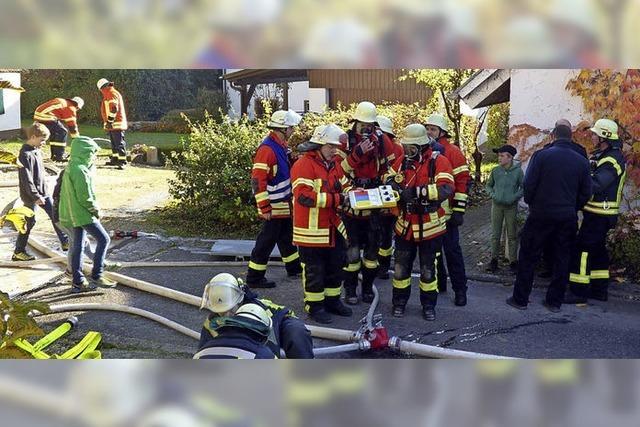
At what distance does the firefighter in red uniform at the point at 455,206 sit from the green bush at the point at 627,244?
1.76m

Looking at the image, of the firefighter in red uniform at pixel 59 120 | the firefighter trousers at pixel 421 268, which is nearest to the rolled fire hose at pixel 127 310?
the firefighter trousers at pixel 421 268

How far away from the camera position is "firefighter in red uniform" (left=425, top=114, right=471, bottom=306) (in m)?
5.59

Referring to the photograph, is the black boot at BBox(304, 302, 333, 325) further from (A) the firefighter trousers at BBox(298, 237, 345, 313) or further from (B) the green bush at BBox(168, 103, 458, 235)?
(B) the green bush at BBox(168, 103, 458, 235)

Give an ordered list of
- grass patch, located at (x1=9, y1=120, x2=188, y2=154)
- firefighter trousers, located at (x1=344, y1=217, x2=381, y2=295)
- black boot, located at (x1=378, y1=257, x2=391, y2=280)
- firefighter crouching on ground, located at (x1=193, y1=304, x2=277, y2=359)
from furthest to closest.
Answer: grass patch, located at (x1=9, y1=120, x2=188, y2=154) → black boot, located at (x1=378, y1=257, x2=391, y2=280) → firefighter trousers, located at (x1=344, y1=217, x2=381, y2=295) → firefighter crouching on ground, located at (x1=193, y1=304, x2=277, y2=359)

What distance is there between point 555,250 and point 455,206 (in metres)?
0.93

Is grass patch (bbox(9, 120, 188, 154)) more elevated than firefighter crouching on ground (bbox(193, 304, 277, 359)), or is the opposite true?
grass patch (bbox(9, 120, 188, 154))

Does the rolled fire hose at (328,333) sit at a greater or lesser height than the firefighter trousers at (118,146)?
lesser

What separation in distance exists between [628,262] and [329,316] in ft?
10.4

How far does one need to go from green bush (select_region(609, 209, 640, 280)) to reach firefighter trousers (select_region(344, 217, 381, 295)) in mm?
2486

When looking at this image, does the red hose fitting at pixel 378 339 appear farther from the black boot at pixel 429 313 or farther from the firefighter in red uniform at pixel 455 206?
the firefighter in red uniform at pixel 455 206

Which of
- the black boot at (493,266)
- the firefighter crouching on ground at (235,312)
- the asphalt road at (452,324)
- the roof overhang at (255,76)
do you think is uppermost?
the roof overhang at (255,76)

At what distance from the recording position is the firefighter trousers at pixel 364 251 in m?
5.82

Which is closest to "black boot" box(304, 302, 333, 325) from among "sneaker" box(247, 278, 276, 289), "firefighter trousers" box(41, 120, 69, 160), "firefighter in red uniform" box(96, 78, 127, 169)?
"sneaker" box(247, 278, 276, 289)
